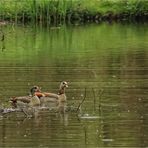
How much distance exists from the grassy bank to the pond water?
803 centimetres

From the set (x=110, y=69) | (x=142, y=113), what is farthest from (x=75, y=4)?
(x=142, y=113)

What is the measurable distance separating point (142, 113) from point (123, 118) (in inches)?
31.2

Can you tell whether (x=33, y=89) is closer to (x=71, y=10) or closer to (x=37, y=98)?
(x=37, y=98)

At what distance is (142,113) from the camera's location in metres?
21.8

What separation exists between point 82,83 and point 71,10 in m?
35.2

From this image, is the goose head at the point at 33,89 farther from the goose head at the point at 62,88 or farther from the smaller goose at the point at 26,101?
the goose head at the point at 62,88

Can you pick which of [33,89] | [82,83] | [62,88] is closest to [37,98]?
[33,89]

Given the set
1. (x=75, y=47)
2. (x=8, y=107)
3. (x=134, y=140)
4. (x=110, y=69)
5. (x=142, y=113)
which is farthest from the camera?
(x=75, y=47)

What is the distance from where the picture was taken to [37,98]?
80.7ft

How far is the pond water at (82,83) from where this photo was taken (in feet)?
62.9

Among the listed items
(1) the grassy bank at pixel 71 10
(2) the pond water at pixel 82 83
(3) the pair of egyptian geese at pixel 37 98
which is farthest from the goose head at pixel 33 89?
(1) the grassy bank at pixel 71 10

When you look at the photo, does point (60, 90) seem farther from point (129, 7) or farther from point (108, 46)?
point (129, 7)

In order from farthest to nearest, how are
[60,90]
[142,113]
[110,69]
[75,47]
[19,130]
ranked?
[75,47], [110,69], [60,90], [142,113], [19,130]

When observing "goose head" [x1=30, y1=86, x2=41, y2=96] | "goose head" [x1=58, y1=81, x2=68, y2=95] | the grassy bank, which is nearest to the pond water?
"goose head" [x1=58, y1=81, x2=68, y2=95]
